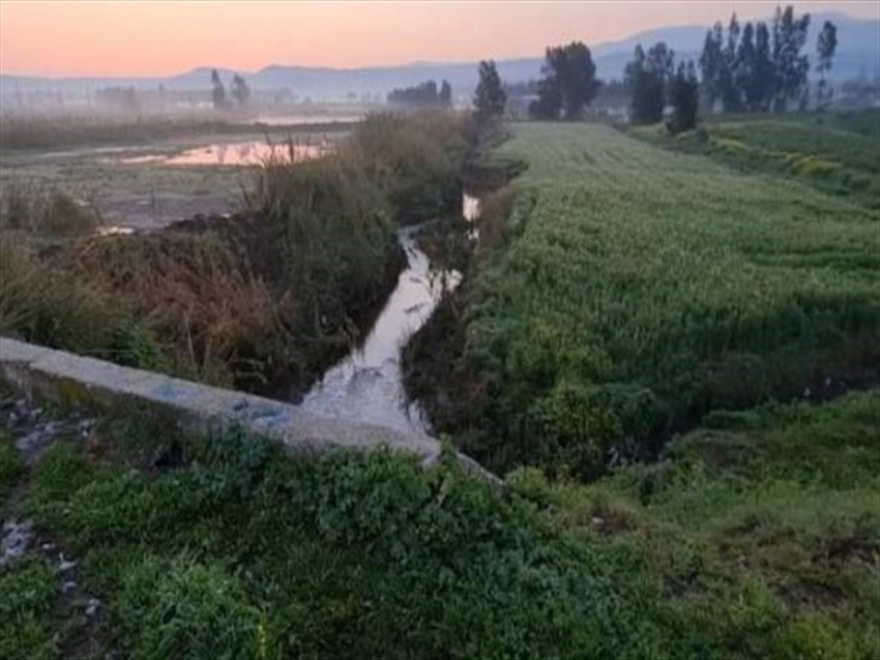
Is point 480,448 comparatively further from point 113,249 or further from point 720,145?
point 720,145

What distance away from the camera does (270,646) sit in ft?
11.0

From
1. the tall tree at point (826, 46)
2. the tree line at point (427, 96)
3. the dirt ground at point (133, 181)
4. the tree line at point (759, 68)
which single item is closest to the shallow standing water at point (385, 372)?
the dirt ground at point (133, 181)

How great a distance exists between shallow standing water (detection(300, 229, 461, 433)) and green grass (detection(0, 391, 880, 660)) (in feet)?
8.77

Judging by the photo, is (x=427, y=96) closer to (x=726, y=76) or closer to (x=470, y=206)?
(x=726, y=76)

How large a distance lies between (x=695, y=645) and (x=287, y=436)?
2352mm

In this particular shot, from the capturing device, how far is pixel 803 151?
118ft

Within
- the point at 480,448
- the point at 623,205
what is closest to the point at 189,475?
the point at 480,448

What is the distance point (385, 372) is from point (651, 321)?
3807 mm

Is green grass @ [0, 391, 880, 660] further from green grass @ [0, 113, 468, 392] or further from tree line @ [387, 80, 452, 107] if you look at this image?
tree line @ [387, 80, 452, 107]

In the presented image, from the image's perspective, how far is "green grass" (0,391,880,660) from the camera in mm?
3516

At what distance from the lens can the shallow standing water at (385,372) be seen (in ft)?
33.0

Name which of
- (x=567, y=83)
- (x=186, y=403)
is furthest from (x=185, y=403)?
(x=567, y=83)

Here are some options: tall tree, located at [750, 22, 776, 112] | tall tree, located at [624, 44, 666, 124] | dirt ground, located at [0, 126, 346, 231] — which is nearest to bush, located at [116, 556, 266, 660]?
dirt ground, located at [0, 126, 346, 231]

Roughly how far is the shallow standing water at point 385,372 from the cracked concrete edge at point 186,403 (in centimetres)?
203
